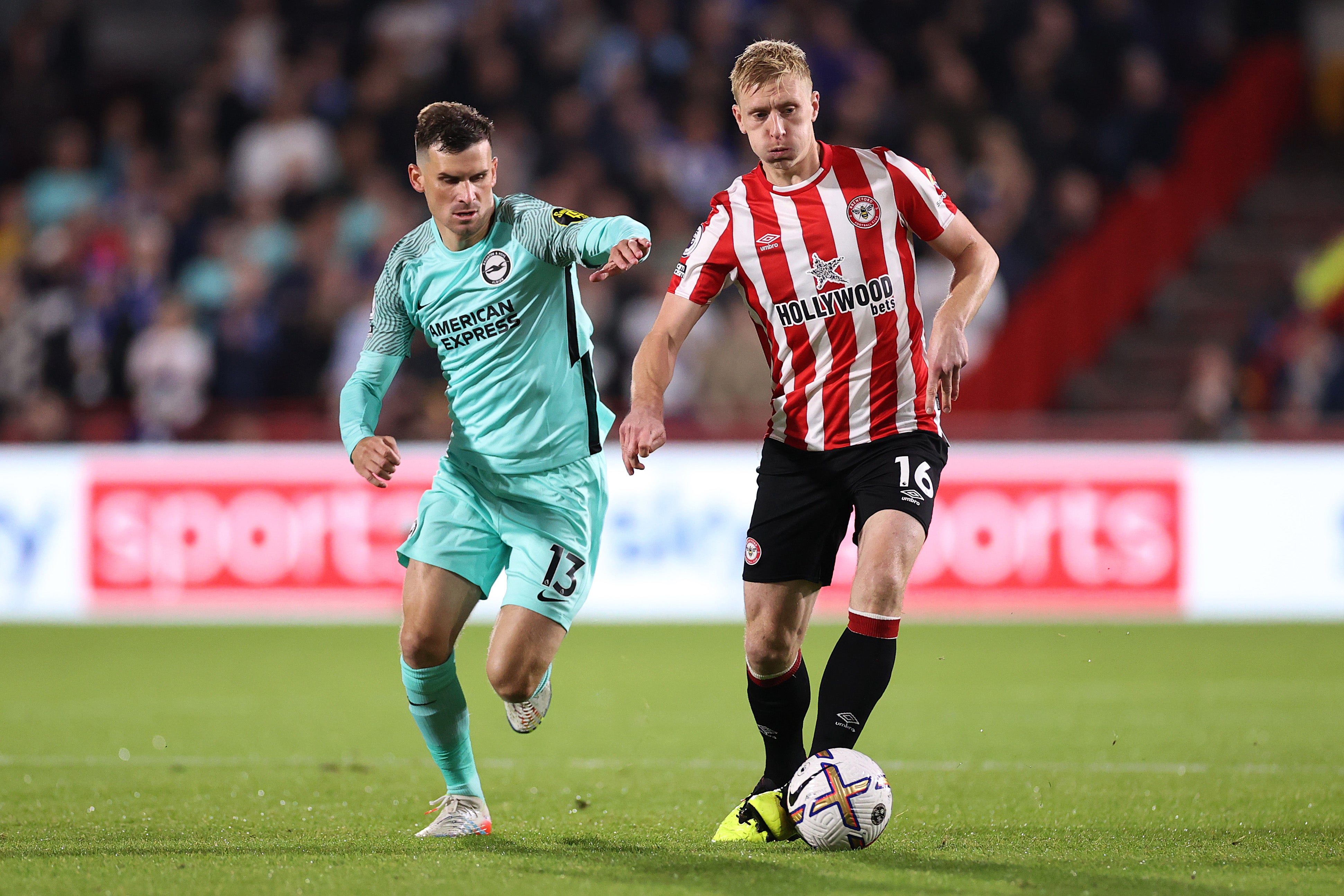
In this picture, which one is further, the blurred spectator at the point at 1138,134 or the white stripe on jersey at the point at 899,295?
the blurred spectator at the point at 1138,134

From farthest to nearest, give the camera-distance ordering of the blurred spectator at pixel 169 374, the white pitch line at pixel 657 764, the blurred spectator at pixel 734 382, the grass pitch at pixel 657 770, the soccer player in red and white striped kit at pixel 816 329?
the blurred spectator at pixel 169 374 → the blurred spectator at pixel 734 382 → the white pitch line at pixel 657 764 → the soccer player in red and white striped kit at pixel 816 329 → the grass pitch at pixel 657 770

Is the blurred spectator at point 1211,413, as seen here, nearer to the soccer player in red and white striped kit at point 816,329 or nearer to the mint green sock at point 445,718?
the soccer player in red and white striped kit at point 816,329

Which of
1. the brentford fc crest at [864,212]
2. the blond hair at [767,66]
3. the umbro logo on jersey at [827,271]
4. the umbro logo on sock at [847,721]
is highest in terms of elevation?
the blond hair at [767,66]

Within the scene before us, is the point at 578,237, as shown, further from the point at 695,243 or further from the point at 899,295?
the point at 899,295

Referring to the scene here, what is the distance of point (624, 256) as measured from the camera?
16.5 feet

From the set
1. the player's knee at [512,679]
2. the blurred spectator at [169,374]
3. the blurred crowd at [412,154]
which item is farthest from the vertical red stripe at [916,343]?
the blurred spectator at [169,374]

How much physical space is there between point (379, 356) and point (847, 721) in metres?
2.02

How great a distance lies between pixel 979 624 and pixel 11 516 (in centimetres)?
781

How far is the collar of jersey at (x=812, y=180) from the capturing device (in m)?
5.33

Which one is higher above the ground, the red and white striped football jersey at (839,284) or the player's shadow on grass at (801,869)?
the red and white striped football jersey at (839,284)

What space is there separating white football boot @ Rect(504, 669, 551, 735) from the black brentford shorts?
0.87m

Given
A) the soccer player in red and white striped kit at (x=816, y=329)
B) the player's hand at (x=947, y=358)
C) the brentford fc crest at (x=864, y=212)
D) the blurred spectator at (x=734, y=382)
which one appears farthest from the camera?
the blurred spectator at (x=734, y=382)

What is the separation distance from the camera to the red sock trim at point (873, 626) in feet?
16.5

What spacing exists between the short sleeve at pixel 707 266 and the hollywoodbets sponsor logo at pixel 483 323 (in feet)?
2.03
